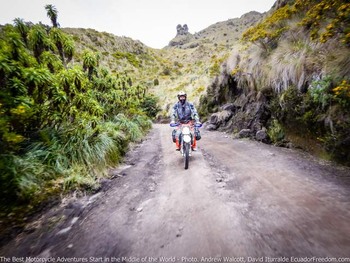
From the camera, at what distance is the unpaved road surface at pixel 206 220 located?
2.36m

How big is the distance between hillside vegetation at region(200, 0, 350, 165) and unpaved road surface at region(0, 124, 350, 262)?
131cm

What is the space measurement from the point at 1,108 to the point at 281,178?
5877 mm

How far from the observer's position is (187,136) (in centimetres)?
587

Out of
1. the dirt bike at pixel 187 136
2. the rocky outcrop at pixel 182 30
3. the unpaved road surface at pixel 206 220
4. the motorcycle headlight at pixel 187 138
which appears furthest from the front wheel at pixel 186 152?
the rocky outcrop at pixel 182 30

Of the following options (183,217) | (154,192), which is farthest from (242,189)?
(154,192)

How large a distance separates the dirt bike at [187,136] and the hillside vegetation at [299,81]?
11.4ft

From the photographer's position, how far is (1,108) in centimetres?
371

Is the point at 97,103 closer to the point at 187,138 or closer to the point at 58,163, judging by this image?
the point at 58,163

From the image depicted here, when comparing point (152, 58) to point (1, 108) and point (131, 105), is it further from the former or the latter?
point (1, 108)

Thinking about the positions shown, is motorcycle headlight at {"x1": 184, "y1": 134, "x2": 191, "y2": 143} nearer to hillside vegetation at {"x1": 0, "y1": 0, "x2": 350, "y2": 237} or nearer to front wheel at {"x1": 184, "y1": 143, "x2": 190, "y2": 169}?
front wheel at {"x1": 184, "y1": 143, "x2": 190, "y2": 169}

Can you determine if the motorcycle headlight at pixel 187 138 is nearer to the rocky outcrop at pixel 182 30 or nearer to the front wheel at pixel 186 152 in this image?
the front wheel at pixel 186 152

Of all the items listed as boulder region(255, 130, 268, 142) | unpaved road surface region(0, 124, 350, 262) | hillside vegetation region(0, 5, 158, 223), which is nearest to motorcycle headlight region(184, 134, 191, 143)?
unpaved road surface region(0, 124, 350, 262)

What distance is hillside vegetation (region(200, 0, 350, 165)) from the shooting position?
511cm

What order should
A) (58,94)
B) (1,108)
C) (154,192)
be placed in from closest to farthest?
1. (1,108)
2. (154,192)
3. (58,94)
